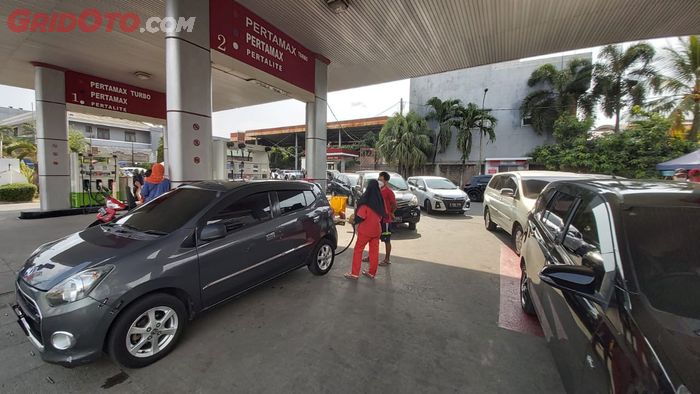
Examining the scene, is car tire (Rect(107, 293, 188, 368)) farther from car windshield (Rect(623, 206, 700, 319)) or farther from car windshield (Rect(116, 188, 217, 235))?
car windshield (Rect(623, 206, 700, 319))

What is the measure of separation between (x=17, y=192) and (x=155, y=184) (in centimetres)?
1416

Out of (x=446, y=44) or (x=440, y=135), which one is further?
(x=440, y=135)

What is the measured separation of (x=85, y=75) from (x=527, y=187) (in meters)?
13.3

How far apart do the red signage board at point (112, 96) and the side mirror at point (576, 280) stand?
1309 centimetres

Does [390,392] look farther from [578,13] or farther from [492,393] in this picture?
[578,13]

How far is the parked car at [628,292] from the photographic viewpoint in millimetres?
1255

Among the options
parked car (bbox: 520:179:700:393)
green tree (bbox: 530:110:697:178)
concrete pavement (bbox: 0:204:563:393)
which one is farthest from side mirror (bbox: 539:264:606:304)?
green tree (bbox: 530:110:697:178)

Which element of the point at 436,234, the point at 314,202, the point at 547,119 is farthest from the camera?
the point at 547,119

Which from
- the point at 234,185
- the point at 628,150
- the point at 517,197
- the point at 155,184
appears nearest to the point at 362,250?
the point at 234,185

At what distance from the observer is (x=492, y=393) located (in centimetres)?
223

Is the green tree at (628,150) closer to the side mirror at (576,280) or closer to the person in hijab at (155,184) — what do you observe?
the side mirror at (576,280)

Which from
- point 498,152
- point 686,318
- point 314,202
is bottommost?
point 686,318

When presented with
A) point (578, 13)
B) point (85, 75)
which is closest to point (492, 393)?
point (578, 13)

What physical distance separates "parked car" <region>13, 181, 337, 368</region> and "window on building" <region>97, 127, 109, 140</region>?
120ft
